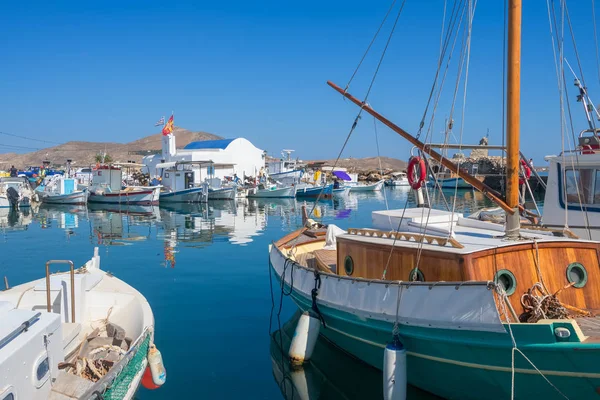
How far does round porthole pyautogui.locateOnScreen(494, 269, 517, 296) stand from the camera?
782 centimetres

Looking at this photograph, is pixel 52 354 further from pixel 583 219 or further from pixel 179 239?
pixel 179 239

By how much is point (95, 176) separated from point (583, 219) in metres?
50.7

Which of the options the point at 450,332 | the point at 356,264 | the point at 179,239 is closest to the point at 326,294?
the point at 356,264

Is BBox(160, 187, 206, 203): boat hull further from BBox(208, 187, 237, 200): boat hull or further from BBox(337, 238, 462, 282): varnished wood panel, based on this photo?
BBox(337, 238, 462, 282): varnished wood panel

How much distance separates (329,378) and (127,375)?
12.1ft

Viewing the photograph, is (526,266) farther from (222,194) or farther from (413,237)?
(222,194)

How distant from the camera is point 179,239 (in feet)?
88.3

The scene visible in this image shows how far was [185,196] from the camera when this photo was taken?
51500 mm

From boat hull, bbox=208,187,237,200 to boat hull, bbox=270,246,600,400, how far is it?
146 ft

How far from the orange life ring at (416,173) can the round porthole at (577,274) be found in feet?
9.45

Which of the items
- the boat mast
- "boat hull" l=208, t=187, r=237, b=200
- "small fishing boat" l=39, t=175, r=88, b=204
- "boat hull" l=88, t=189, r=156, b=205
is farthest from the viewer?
"boat hull" l=208, t=187, r=237, b=200

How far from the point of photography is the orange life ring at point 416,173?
31.7ft

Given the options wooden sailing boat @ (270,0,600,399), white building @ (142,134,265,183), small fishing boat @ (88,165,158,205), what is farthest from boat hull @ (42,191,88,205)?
wooden sailing boat @ (270,0,600,399)

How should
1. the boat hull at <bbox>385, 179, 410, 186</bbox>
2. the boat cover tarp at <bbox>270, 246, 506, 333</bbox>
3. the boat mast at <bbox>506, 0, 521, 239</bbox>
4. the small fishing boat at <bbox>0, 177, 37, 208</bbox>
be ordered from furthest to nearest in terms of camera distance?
1. the boat hull at <bbox>385, 179, 410, 186</bbox>
2. the small fishing boat at <bbox>0, 177, 37, 208</bbox>
3. the boat mast at <bbox>506, 0, 521, 239</bbox>
4. the boat cover tarp at <bbox>270, 246, 506, 333</bbox>
